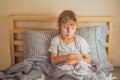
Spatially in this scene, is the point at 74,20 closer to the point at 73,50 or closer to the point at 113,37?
the point at 73,50

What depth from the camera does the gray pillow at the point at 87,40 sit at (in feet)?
5.99

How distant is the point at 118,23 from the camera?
2041 mm

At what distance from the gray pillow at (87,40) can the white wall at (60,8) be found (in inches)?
9.2

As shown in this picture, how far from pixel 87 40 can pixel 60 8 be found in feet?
1.48

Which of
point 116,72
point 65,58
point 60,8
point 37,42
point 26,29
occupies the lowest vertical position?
point 116,72

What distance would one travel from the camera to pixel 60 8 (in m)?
2.04

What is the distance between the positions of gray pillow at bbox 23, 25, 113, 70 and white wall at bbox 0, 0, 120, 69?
0.76 feet

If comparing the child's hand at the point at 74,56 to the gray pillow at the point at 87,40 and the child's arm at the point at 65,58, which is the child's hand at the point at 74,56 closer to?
the child's arm at the point at 65,58

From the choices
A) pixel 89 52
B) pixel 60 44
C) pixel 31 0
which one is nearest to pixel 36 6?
pixel 31 0

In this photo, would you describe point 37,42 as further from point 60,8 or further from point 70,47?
point 60,8

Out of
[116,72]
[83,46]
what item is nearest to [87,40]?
[83,46]

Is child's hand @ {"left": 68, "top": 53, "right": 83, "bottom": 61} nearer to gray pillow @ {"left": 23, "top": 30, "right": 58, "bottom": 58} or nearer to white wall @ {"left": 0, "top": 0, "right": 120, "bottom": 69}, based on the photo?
gray pillow @ {"left": 23, "top": 30, "right": 58, "bottom": 58}

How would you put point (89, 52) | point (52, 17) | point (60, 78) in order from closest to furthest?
point (60, 78) → point (89, 52) → point (52, 17)

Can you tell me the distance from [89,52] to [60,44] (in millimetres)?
277
